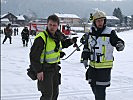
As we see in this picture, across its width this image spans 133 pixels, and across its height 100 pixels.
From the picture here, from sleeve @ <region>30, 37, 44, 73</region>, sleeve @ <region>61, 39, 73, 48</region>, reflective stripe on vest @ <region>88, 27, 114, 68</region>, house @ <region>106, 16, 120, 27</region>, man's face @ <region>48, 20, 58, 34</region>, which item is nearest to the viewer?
sleeve @ <region>30, 37, 44, 73</region>

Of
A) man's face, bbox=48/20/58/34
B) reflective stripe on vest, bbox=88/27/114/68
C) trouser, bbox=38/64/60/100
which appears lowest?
trouser, bbox=38/64/60/100

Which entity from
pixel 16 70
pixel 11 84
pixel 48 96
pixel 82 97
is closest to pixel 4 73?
pixel 16 70

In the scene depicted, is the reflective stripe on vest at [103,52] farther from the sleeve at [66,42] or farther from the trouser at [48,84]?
the trouser at [48,84]

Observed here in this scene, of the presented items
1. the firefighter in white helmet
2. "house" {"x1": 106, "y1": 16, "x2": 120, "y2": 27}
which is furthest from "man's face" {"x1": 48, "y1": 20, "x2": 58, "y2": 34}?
"house" {"x1": 106, "y1": 16, "x2": 120, "y2": 27}

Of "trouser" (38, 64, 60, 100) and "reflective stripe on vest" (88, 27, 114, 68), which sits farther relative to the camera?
"reflective stripe on vest" (88, 27, 114, 68)

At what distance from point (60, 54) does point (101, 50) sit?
59 cm

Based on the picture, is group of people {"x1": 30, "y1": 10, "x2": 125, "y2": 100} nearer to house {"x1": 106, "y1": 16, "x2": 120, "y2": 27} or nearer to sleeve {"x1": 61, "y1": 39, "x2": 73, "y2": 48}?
sleeve {"x1": 61, "y1": 39, "x2": 73, "y2": 48}

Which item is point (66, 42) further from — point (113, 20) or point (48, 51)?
point (113, 20)

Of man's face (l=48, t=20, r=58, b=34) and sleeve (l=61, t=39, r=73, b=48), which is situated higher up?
man's face (l=48, t=20, r=58, b=34)

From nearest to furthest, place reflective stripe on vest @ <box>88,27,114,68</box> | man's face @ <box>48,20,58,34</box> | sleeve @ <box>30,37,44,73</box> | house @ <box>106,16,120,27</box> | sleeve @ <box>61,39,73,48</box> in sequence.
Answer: sleeve @ <box>30,37,44,73</box>
man's face @ <box>48,20,58,34</box>
reflective stripe on vest @ <box>88,27,114,68</box>
sleeve @ <box>61,39,73,48</box>
house @ <box>106,16,120,27</box>

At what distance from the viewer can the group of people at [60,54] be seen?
3.81 metres

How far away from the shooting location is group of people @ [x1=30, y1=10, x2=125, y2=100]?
12.5ft

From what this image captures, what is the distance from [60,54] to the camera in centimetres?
422

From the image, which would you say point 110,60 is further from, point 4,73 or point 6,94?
point 4,73
